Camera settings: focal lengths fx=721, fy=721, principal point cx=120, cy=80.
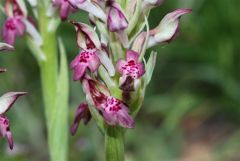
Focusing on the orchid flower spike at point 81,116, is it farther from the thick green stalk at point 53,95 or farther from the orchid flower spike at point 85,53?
the thick green stalk at point 53,95

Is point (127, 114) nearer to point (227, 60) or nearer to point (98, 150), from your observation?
point (98, 150)

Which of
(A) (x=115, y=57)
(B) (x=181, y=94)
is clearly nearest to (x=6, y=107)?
(A) (x=115, y=57)

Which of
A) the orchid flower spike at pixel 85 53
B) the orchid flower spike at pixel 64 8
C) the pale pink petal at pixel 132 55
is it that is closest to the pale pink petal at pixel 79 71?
the orchid flower spike at pixel 85 53

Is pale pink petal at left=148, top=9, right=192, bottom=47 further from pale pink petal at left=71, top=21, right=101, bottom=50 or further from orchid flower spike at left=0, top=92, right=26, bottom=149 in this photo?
orchid flower spike at left=0, top=92, right=26, bottom=149

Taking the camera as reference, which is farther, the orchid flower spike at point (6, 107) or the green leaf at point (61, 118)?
the green leaf at point (61, 118)

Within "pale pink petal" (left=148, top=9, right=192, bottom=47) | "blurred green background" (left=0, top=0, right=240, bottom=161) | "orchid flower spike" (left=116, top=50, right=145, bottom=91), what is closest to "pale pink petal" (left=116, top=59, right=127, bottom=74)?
"orchid flower spike" (left=116, top=50, right=145, bottom=91)

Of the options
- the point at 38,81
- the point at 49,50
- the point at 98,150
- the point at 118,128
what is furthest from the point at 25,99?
the point at 118,128
